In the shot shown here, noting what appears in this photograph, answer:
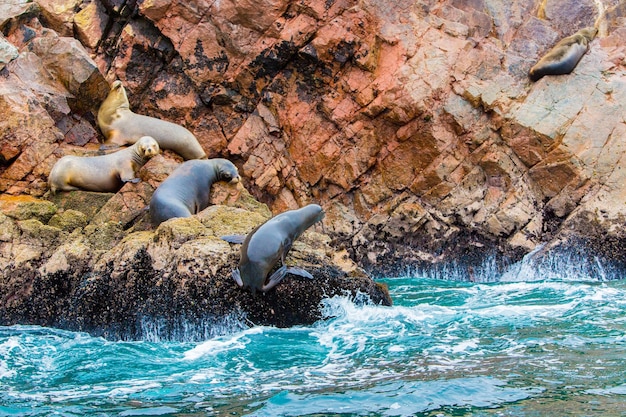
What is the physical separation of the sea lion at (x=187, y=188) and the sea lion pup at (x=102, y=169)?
27.8 inches

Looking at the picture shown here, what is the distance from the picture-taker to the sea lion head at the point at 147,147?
10.6 metres

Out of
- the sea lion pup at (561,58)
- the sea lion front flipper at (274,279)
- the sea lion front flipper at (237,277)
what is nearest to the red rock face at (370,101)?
Result: the sea lion pup at (561,58)

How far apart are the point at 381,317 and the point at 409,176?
458 cm

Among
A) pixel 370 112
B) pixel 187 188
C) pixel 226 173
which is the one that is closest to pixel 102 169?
pixel 187 188

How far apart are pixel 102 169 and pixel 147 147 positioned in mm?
742

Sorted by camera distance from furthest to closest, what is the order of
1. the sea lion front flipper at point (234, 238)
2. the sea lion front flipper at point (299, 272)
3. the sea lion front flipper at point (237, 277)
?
the sea lion front flipper at point (234, 238)
the sea lion front flipper at point (299, 272)
the sea lion front flipper at point (237, 277)

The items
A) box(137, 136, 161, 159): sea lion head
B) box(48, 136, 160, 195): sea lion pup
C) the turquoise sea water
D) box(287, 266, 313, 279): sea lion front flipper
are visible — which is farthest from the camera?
box(137, 136, 161, 159): sea lion head

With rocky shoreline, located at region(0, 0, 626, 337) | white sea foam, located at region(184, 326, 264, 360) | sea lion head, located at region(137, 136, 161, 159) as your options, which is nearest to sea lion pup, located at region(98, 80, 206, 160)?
rocky shoreline, located at region(0, 0, 626, 337)

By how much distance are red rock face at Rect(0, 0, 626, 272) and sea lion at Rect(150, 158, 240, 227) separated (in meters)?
1.97

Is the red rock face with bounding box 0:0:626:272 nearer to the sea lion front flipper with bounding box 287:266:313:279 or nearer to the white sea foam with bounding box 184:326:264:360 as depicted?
the sea lion front flipper with bounding box 287:266:313:279

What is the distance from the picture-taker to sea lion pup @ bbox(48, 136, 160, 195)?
9953mm

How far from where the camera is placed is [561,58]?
11.8 meters

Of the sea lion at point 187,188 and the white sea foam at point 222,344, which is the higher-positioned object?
the sea lion at point 187,188

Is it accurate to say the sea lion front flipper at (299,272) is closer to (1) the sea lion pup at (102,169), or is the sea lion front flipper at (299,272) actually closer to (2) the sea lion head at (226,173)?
(2) the sea lion head at (226,173)
